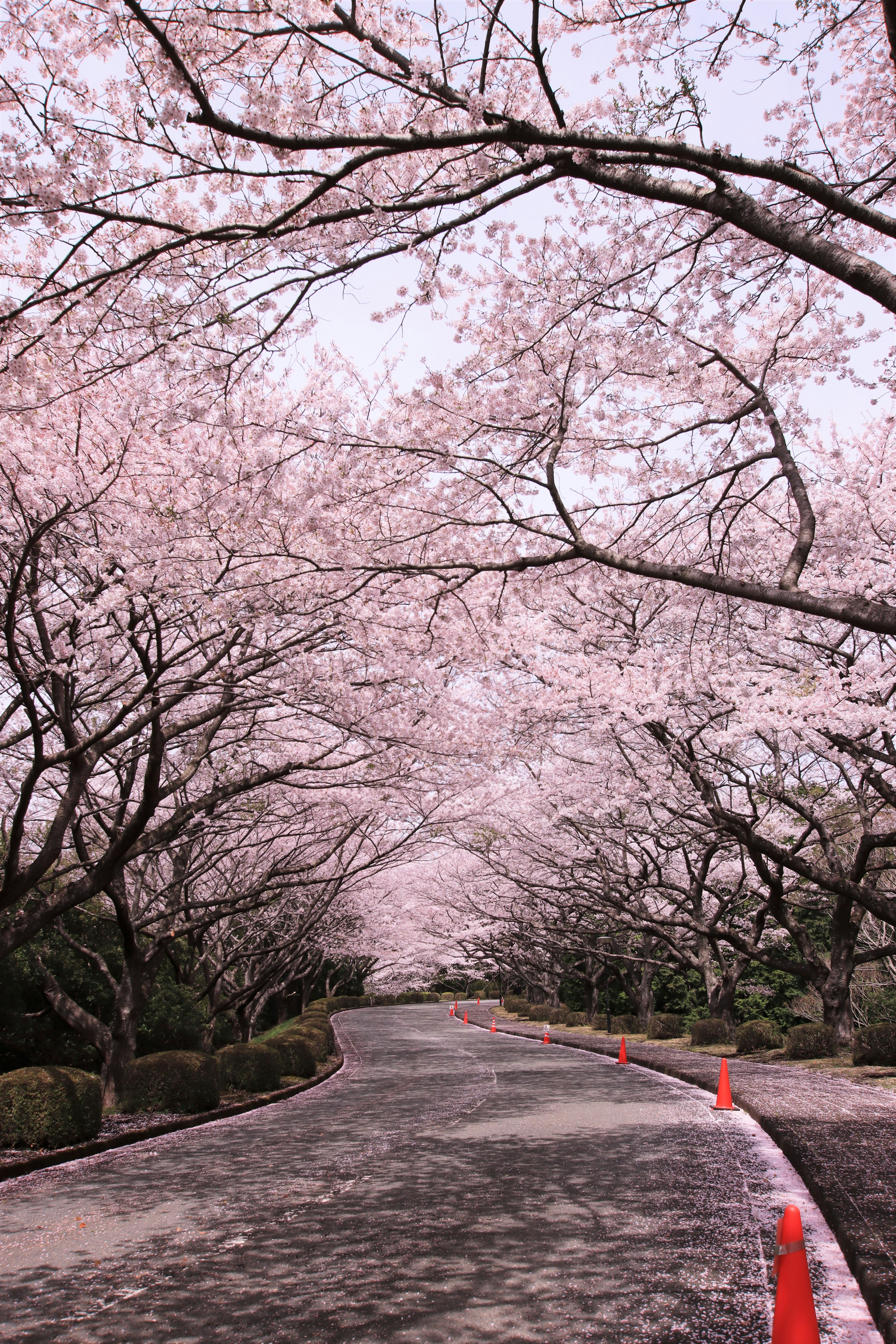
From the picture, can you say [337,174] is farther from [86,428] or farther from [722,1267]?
[722,1267]

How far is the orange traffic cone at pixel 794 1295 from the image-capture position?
3.24 metres

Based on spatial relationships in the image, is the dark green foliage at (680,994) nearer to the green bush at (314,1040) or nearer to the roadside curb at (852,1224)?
the green bush at (314,1040)

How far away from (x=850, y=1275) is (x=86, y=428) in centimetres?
921

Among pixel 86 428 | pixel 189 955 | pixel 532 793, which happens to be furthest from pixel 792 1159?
pixel 532 793

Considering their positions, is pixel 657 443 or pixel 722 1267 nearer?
pixel 722 1267

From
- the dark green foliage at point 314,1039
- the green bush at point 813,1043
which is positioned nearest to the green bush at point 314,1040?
the dark green foliage at point 314,1039

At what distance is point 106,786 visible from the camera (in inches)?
780

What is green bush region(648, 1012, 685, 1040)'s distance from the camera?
24.7 metres

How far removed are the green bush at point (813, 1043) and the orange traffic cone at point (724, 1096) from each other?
648 centimetres

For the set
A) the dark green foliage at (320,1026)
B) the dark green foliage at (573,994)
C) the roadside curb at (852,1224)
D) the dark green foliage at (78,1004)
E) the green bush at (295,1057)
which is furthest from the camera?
the dark green foliage at (573,994)

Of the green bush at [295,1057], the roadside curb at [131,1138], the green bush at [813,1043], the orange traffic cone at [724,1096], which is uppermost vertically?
the green bush at [813,1043]

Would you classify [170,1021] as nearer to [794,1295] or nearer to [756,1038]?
[756,1038]

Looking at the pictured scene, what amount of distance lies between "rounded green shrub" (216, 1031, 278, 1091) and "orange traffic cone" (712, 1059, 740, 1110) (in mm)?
7478

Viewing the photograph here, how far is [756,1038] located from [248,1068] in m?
11.6
